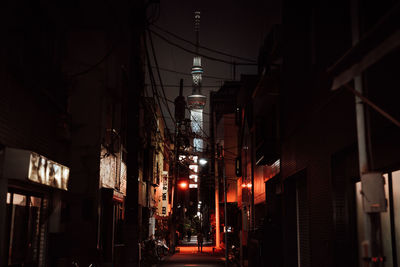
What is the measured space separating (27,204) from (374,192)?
9.04 meters

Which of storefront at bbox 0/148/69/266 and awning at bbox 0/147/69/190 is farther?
storefront at bbox 0/148/69/266

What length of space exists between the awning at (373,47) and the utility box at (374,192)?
1.34 meters

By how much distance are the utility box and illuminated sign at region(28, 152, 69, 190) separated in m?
6.94

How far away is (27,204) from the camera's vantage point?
39.9 feet

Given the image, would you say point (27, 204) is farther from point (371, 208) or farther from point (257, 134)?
point (257, 134)

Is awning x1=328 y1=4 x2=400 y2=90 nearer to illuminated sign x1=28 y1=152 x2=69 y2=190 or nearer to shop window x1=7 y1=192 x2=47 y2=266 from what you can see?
illuminated sign x1=28 y1=152 x2=69 y2=190

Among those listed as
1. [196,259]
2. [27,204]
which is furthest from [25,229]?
[196,259]

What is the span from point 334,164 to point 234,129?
40.3m

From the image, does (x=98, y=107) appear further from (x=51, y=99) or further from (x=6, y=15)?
(x=6, y=15)

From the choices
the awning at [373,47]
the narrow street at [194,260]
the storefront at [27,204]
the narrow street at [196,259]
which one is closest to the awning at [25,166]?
the storefront at [27,204]

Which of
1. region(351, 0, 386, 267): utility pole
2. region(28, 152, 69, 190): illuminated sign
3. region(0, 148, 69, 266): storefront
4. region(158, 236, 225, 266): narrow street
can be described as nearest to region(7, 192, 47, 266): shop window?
region(0, 148, 69, 266): storefront

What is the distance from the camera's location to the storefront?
9.86 meters

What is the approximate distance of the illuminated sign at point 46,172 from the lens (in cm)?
1034

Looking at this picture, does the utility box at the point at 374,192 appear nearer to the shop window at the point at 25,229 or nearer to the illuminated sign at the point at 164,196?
the shop window at the point at 25,229
